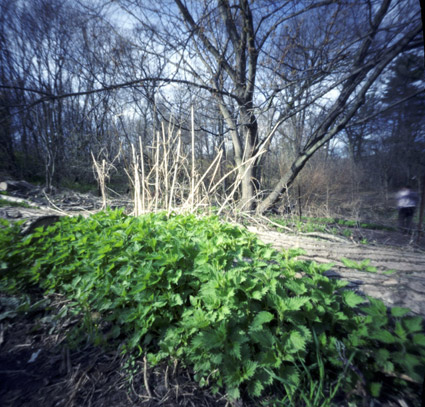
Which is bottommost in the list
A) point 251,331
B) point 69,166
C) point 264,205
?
point 251,331

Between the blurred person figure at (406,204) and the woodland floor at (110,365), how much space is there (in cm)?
10

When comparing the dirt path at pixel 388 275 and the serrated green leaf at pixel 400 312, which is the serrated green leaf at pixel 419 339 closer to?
the serrated green leaf at pixel 400 312

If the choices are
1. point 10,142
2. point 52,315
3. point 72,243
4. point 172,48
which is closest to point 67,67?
point 10,142

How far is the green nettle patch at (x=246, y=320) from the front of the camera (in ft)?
3.09

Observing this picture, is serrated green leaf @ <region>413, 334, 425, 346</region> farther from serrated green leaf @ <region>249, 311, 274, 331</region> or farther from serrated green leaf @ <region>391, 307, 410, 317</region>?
serrated green leaf @ <region>249, 311, 274, 331</region>

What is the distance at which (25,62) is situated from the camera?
4.09 m

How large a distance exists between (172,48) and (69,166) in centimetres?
781

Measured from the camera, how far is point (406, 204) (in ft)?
2.78

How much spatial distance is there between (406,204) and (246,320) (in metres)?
0.93

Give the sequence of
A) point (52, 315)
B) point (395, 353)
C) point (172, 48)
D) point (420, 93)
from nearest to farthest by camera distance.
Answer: point (420, 93) < point (395, 353) < point (52, 315) < point (172, 48)

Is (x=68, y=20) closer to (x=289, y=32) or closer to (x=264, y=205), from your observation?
(x=289, y=32)

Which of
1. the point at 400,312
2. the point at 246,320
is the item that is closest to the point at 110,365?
the point at 246,320

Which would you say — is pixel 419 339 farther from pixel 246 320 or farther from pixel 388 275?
pixel 246 320

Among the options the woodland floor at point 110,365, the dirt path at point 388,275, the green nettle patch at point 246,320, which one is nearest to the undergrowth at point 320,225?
the dirt path at point 388,275
